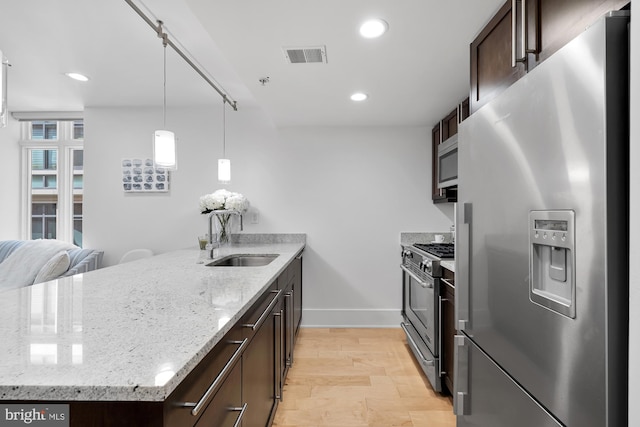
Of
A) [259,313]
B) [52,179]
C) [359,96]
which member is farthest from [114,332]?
[52,179]

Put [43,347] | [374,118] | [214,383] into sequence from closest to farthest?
[43,347]
[214,383]
[374,118]

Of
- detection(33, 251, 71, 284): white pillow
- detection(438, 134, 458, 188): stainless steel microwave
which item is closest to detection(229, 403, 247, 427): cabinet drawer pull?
detection(438, 134, 458, 188): stainless steel microwave

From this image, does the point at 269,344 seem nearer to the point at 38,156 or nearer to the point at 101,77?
the point at 101,77

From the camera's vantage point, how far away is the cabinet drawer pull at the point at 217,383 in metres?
0.79

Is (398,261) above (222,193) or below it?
below

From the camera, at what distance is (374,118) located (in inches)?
135

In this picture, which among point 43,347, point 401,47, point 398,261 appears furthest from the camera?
point 398,261

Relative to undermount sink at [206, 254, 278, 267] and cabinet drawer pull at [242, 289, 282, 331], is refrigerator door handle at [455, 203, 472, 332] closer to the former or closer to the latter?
cabinet drawer pull at [242, 289, 282, 331]

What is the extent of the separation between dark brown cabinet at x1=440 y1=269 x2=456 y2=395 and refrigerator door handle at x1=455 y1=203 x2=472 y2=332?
68cm

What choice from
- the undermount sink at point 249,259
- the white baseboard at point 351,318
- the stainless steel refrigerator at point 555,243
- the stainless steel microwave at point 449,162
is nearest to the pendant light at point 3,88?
the stainless steel refrigerator at point 555,243

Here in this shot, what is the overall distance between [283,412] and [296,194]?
218 cm

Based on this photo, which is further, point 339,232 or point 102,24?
point 339,232

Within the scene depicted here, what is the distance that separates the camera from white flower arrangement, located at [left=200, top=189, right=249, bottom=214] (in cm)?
343

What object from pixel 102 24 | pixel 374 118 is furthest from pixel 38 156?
pixel 374 118
